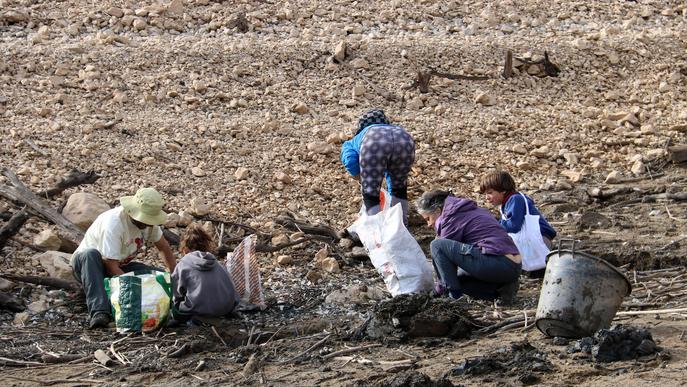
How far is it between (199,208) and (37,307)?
2028mm

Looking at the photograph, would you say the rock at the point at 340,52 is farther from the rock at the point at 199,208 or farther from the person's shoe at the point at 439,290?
the person's shoe at the point at 439,290

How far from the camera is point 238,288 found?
6.72 m

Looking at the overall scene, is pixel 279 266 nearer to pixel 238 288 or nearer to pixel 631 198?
pixel 238 288

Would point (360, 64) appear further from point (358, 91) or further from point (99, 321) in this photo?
point (99, 321)

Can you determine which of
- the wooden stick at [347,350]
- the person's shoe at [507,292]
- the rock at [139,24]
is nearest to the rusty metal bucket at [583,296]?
the wooden stick at [347,350]

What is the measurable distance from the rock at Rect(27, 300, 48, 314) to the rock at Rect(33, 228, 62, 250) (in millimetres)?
866

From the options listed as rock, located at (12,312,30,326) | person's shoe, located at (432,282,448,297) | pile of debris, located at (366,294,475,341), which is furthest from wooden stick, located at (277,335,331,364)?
rock, located at (12,312,30,326)

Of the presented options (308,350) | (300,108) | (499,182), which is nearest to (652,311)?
(499,182)

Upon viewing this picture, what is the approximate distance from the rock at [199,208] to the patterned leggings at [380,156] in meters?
1.49

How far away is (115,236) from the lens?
6480 millimetres

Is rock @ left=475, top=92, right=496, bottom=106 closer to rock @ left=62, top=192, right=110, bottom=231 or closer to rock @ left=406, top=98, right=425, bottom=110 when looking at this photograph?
rock @ left=406, top=98, right=425, bottom=110

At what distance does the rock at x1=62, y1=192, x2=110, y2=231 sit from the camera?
310 inches

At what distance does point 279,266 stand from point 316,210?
1194 mm

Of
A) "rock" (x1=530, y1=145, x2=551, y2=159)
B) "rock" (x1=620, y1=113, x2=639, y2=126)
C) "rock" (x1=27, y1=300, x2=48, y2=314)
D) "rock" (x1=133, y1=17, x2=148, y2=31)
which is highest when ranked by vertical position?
"rock" (x1=133, y1=17, x2=148, y2=31)
